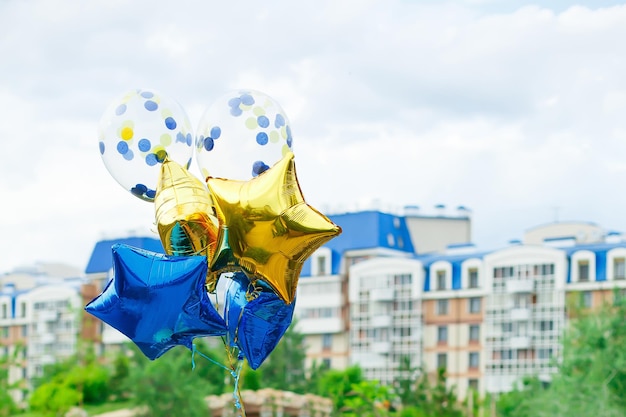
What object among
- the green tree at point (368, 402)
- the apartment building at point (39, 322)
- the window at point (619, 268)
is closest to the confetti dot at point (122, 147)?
the green tree at point (368, 402)

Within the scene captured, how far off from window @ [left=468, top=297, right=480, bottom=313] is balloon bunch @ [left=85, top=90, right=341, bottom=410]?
28606 millimetres

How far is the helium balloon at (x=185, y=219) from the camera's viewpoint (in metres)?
3.94

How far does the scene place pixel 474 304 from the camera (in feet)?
107

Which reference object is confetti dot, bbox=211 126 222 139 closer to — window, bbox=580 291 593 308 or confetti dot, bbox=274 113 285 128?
confetti dot, bbox=274 113 285 128

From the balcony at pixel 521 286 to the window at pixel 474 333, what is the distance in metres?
1.79

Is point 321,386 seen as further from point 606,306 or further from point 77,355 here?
point 606,306

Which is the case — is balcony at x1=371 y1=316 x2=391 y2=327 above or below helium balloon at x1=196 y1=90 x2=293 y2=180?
below

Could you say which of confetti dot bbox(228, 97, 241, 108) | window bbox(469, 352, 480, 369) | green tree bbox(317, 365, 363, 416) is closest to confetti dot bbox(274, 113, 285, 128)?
confetti dot bbox(228, 97, 241, 108)

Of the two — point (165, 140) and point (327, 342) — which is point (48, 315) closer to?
point (327, 342)

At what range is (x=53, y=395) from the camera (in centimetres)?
2769

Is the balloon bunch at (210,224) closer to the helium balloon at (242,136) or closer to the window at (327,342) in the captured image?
the helium balloon at (242,136)

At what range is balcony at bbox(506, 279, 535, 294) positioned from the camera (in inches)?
1212

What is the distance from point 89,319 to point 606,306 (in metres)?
20.9

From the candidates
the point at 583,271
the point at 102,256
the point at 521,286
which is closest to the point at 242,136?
the point at 583,271
